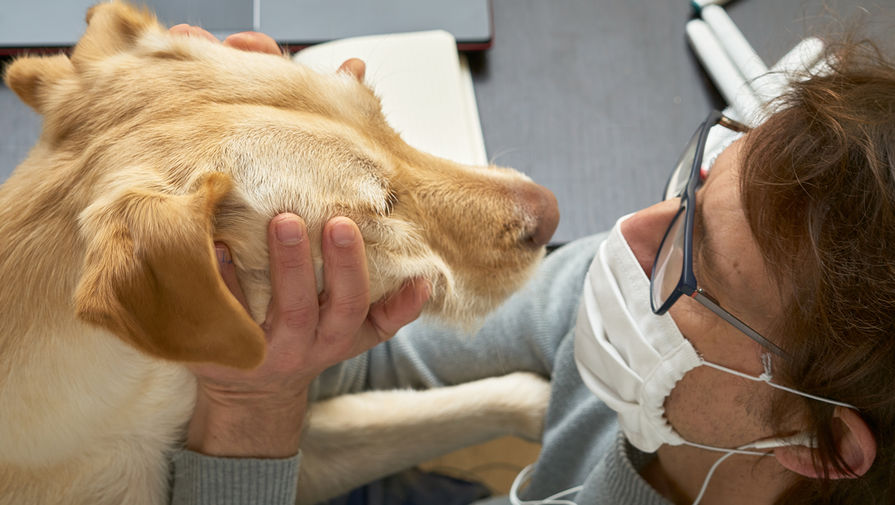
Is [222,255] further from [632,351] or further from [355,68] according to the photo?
[632,351]

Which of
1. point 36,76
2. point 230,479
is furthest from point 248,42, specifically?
point 230,479

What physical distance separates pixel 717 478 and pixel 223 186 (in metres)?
0.83

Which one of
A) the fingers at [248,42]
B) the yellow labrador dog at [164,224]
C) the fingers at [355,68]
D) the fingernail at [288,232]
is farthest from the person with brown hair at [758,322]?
the fingers at [248,42]

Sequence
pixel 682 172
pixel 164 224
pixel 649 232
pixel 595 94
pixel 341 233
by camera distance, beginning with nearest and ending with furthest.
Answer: pixel 164 224
pixel 341 233
pixel 649 232
pixel 682 172
pixel 595 94

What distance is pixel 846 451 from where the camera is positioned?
87 cm

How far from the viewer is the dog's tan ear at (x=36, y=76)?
0.98 meters

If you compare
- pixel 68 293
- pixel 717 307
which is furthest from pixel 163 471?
pixel 717 307

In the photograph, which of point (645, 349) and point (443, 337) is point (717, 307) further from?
point (443, 337)

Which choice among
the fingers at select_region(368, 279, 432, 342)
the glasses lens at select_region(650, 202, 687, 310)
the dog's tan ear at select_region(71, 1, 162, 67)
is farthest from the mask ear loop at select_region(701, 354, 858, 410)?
the dog's tan ear at select_region(71, 1, 162, 67)

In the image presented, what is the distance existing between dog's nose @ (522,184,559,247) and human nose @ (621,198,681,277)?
0.38 feet

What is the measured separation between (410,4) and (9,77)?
0.82m

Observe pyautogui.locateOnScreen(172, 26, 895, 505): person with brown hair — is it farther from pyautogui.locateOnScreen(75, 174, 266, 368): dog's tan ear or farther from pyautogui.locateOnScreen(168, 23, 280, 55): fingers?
pyautogui.locateOnScreen(168, 23, 280, 55): fingers

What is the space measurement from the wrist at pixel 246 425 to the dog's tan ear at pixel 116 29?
0.53m

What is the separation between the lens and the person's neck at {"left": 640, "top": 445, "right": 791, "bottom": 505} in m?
1.01
